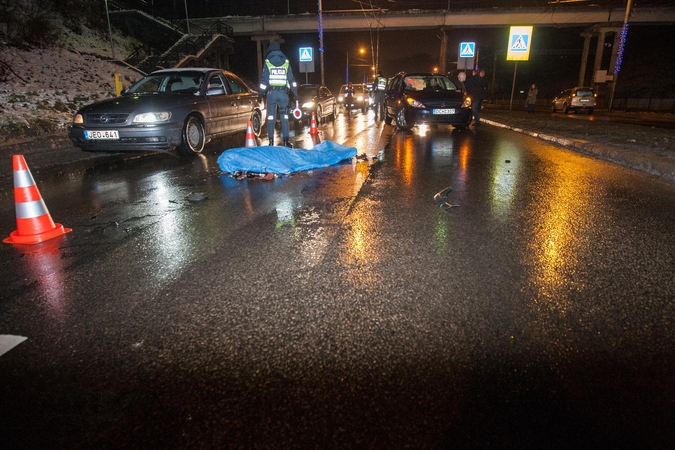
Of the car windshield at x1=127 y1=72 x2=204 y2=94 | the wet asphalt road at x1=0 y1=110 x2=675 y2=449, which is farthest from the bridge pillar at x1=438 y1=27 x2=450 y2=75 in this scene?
the wet asphalt road at x1=0 y1=110 x2=675 y2=449

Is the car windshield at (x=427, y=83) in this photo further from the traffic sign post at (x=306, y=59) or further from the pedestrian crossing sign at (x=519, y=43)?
the traffic sign post at (x=306, y=59)

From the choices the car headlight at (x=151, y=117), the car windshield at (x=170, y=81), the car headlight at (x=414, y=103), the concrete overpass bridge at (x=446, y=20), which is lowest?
the car headlight at (x=151, y=117)

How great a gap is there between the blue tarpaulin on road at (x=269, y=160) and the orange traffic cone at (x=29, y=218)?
2.81 m

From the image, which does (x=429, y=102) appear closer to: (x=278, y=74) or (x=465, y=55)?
(x=278, y=74)

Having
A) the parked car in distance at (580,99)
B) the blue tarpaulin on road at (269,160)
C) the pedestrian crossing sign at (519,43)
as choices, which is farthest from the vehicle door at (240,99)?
the parked car in distance at (580,99)

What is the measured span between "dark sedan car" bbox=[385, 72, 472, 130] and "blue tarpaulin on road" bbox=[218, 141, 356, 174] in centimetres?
577

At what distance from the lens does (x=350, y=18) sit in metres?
31.3

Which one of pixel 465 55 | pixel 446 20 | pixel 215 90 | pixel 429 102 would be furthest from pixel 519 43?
pixel 215 90

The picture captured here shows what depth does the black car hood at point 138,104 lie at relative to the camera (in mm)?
7129

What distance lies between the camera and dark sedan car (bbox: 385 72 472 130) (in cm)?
1135

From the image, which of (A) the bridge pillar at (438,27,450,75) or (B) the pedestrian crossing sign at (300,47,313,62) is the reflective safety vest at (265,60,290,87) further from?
(A) the bridge pillar at (438,27,450,75)

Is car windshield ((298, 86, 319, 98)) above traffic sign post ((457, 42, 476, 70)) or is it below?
below

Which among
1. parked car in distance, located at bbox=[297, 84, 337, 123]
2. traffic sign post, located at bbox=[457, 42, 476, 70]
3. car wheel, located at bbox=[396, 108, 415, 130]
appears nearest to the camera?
car wheel, located at bbox=[396, 108, 415, 130]

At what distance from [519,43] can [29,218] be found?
93.8 ft
